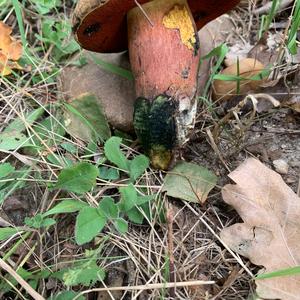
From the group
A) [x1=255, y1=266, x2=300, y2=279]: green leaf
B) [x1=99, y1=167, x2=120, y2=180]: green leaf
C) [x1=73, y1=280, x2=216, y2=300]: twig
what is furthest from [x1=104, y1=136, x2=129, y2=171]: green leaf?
[x1=255, y1=266, x2=300, y2=279]: green leaf

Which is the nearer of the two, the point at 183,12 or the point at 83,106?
the point at 183,12

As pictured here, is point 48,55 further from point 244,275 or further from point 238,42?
point 244,275

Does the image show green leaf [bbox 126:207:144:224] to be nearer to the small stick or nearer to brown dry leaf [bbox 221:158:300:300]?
the small stick

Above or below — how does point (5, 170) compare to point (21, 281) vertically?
above

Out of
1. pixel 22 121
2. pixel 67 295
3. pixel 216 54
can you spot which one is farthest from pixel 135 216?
pixel 216 54

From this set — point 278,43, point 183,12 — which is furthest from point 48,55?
point 278,43

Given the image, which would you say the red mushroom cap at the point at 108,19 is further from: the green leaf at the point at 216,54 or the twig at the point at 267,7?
the twig at the point at 267,7

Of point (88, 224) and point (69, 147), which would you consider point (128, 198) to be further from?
point (69, 147)
